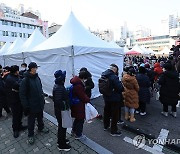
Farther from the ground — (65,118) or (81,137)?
(65,118)

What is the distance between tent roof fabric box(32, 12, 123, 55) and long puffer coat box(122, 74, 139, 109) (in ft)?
8.74

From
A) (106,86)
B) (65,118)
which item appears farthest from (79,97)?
(106,86)

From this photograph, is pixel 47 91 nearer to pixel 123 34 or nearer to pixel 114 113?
pixel 114 113

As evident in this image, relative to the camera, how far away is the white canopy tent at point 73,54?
6.94 m

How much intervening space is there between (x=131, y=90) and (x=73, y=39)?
3.41 meters

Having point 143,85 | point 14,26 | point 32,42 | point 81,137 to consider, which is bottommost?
point 81,137

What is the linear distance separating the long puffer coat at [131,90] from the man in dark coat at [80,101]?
148cm

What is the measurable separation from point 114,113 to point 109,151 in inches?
35.7

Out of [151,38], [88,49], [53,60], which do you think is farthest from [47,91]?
[151,38]

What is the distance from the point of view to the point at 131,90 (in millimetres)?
4996

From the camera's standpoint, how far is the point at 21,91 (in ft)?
12.6

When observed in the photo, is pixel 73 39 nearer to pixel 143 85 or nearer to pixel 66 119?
pixel 143 85

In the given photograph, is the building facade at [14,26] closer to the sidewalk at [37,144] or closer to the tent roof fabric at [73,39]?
the tent roof fabric at [73,39]

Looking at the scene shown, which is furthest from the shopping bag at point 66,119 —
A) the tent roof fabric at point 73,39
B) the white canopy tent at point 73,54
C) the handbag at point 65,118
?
the tent roof fabric at point 73,39
